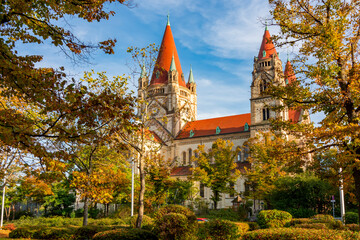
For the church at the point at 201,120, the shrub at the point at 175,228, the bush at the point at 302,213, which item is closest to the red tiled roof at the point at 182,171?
the church at the point at 201,120

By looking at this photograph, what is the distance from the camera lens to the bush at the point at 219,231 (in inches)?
464

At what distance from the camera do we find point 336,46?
35.7ft

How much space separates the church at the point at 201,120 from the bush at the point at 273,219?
74.7 feet

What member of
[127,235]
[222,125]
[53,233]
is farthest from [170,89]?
[127,235]

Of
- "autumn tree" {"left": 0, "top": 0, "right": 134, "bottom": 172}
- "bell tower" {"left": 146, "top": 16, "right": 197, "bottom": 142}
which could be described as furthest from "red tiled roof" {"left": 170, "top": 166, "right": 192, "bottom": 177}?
"autumn tree" {"left": 0, "top": 0, "right": 134, "bottom": 172}

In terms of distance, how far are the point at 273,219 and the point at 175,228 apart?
309 inches

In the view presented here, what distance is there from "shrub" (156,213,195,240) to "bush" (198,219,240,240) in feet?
2.39

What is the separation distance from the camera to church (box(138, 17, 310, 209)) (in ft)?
159

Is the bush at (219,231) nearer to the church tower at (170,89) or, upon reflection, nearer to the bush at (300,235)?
the bush at (300,235)

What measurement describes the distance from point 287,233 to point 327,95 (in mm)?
4964

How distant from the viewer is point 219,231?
1191 cm

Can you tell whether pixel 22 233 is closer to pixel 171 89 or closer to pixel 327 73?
pixel 327 73

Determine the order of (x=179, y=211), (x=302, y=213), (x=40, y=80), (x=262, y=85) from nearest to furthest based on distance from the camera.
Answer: (x=40, y=80) < (x=179, y=211) < (x=302, y=213) < (x=262, y=85)

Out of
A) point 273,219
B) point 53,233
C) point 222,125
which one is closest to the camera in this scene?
point 53,233
